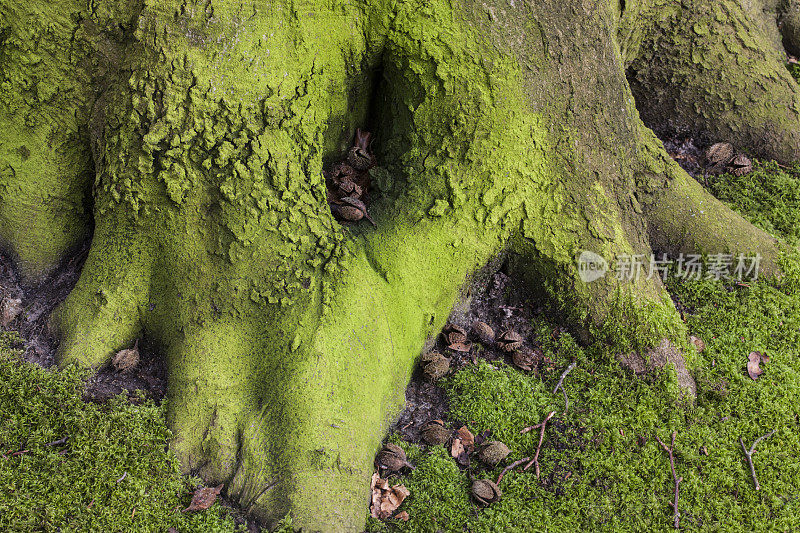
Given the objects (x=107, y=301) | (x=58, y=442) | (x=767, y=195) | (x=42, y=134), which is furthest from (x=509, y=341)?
(x=42, y=134)

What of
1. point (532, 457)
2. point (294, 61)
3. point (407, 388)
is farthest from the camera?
point (407, 388)

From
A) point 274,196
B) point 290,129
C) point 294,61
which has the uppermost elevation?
point 294,61

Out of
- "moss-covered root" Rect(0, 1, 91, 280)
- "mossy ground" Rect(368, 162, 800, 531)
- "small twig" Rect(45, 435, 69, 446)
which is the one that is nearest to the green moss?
"mossy ground" Rect(368, 162, 800, 531)

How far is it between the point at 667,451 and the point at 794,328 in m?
1.36

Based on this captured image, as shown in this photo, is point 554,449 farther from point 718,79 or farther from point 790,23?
point 790,23

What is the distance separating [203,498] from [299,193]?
1435mm

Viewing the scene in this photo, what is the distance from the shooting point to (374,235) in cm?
300

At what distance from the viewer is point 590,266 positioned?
3262 millimetres

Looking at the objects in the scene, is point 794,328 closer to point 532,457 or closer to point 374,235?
point 532,457

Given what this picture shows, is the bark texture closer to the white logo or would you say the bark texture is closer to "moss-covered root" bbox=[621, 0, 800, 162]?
the white logo

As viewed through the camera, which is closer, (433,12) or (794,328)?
(433,12)

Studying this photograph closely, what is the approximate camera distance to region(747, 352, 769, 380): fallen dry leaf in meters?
3.36

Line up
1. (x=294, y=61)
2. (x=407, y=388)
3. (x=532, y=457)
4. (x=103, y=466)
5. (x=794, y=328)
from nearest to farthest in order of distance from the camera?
(x=103, y=466) → (x=294, y=61) → (x=532, y=457) → (x=407, y=388) → (x=794, y=328)

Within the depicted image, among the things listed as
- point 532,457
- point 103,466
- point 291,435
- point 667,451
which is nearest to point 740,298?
point 667,451
